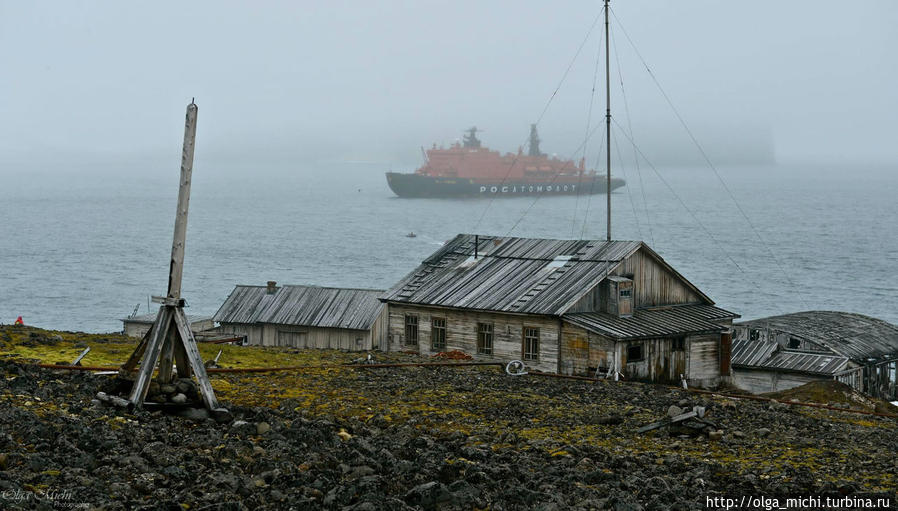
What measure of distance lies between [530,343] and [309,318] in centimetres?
1281

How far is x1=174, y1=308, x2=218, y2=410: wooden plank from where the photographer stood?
16297 mm

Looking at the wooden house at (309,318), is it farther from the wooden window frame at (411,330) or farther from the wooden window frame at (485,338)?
the wooden window frame at (485,338)

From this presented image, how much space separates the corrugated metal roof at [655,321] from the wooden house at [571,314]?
0.15 feet

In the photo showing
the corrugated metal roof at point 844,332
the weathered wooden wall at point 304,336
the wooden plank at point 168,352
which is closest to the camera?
the wooden plank at point 168,352

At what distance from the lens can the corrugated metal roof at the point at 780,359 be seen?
38.2m

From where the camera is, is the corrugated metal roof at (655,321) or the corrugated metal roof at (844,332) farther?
the corrugated metal roof at (844,332)

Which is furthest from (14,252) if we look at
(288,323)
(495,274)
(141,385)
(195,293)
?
(141,385)

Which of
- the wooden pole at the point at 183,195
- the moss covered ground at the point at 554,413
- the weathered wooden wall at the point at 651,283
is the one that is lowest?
the moss covered ground at the point at 554,413

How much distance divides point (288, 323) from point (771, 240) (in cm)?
11695

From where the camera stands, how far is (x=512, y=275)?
35594mm

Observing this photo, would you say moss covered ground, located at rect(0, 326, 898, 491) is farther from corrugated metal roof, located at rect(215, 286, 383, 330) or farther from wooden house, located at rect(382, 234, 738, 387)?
corrugated metal roof, located at rect(215, 286, 383, 330)

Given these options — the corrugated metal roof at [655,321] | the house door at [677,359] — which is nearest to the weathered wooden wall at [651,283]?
the corrugated metal roof at [655,321]

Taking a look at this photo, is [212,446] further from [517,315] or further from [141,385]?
[517,315]

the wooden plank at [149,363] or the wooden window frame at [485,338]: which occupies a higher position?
the wooden plank at [149,363]
